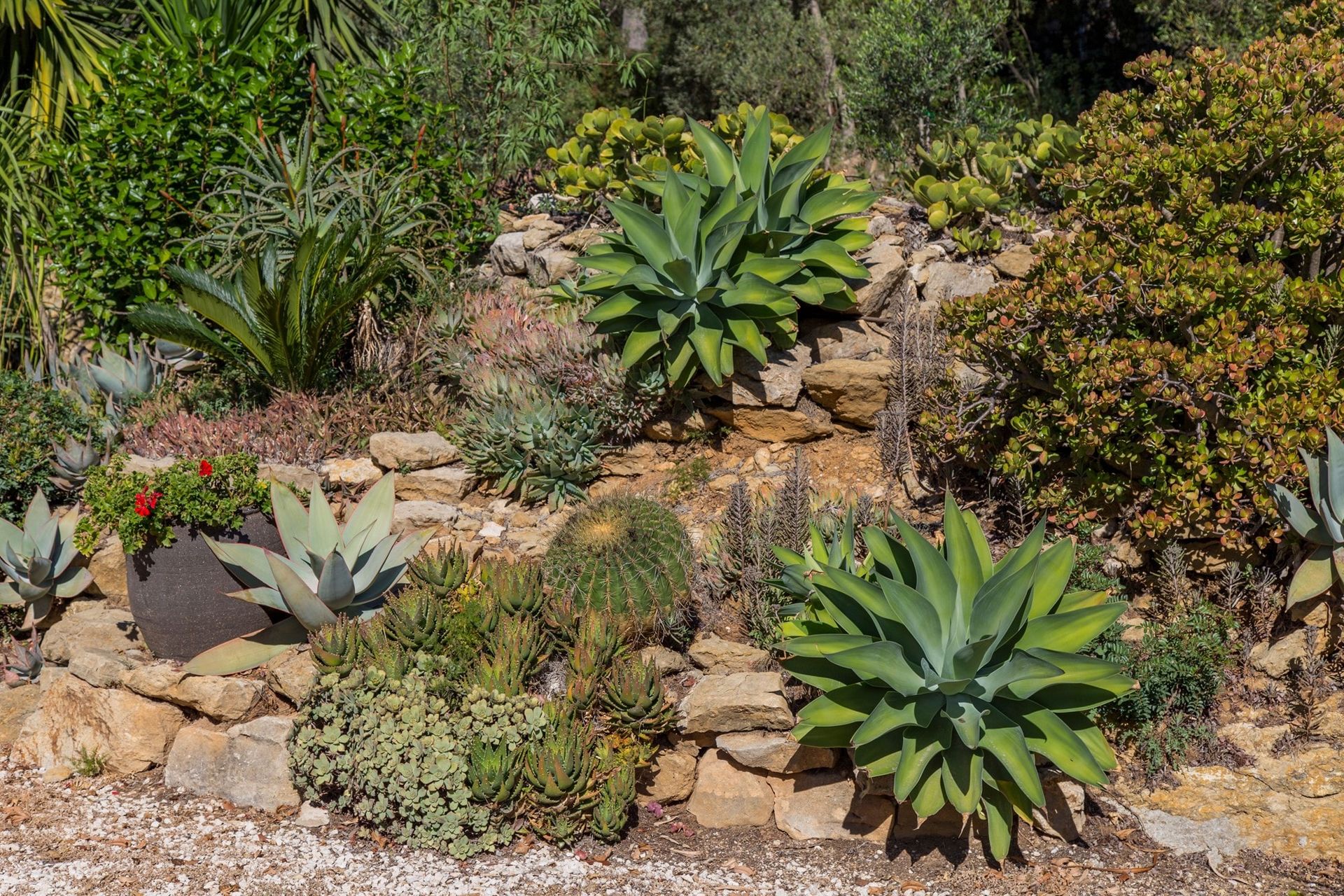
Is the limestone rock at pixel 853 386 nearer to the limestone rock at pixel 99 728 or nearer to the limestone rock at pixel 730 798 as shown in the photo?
the limestone rock at pixel 730 798

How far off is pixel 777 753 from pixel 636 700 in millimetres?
649

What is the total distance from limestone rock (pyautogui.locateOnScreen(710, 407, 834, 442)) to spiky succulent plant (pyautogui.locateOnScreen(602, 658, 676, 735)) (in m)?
2.20

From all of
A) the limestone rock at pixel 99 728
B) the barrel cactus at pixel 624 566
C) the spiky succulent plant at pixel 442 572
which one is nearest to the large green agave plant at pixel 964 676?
the barrel cactus at pixel 624 566

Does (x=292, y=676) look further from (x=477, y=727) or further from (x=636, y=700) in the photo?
(x=636, y=700)

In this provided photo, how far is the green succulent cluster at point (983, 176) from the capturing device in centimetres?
731

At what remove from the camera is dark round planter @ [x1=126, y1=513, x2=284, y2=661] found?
5680 mm

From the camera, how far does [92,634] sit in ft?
19.8

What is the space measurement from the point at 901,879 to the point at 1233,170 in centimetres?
381

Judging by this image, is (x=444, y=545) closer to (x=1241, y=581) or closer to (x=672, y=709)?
(x=672, y=709)

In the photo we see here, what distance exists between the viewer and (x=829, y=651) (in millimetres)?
4375

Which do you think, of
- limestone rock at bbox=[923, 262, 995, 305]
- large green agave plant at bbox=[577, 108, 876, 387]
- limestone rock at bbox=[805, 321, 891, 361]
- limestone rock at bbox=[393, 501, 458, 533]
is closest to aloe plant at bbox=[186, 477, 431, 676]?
limestone rock at bbox=[393, 501, 458, 533]

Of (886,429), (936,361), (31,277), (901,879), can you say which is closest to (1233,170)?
(936,361)

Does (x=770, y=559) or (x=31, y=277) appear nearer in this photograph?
(x=770, y=559)

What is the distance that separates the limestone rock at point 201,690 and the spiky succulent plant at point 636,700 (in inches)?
69.6
